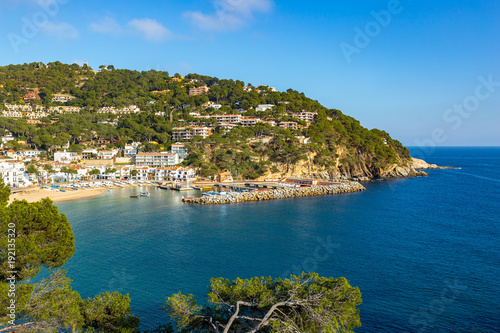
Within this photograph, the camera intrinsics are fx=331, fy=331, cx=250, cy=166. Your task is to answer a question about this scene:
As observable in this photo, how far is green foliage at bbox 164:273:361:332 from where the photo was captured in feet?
26.4

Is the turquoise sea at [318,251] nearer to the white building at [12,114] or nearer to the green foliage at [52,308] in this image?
the green foliage at [52,308]

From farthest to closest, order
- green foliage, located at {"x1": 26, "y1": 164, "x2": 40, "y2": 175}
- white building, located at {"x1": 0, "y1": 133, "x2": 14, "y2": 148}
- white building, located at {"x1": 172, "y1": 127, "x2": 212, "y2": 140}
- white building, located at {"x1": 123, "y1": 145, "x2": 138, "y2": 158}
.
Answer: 1. white building, located at {"x1": 172, "y1": 127, "x2": 212, "y2": 140}
2. white building, located at {"x1": 123, "y1": 145, "x2": 138, "y2": 158}
3. white building, located at {"x1": 0, "y1": 133, "x2": 14, "y2": 148}
4. green foliage, located at {"x1": 26, "y1": 164, "x2": 40, "y2": 175}

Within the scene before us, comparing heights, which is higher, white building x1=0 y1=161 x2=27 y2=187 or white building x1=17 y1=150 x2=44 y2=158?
white building x1=17 y1=150 x2=44 y2=158

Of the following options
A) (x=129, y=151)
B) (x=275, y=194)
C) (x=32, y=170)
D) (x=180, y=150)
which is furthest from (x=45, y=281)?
(x=129, y=151)

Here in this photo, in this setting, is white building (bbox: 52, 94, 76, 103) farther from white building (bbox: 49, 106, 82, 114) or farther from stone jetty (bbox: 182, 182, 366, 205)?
stone jetty (bbox: 182, 182, 366, 205)

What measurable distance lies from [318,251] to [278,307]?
11768 mm

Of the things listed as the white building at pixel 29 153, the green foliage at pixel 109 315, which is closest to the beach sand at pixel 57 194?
the white building at pixel 29 153

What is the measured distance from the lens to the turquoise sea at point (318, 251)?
1346 cm

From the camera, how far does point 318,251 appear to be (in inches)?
783

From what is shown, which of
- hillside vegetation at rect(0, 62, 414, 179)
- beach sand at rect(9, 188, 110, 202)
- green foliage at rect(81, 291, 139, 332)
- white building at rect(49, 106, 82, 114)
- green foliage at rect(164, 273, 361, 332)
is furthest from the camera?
white building at rect(49, 106, 82, 114)

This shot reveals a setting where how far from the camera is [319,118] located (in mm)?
69250

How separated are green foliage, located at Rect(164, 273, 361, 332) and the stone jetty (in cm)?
2694

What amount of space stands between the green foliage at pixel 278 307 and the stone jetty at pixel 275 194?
26.9m

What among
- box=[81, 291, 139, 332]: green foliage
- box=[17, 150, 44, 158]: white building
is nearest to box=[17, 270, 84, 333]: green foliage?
box=[81, 291, 139, 332]: green foliage
